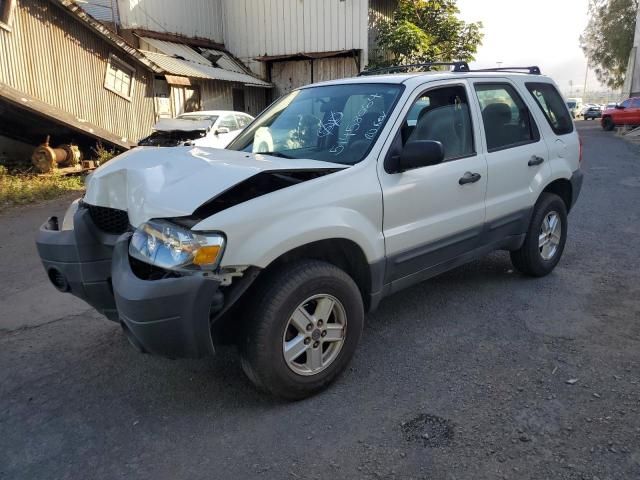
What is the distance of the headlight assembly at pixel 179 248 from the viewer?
2.55 meters

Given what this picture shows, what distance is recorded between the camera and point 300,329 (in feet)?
9.63

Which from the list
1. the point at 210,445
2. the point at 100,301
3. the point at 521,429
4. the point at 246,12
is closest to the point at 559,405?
the point at 521,429

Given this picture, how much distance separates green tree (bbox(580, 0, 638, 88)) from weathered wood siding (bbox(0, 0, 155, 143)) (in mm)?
38915

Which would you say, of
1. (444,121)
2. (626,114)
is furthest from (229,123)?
(626,114)

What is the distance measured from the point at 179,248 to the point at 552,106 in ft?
13.1

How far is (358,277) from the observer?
333cm

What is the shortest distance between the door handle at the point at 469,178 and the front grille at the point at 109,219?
2.34m

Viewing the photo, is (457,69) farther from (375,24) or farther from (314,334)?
(375,24)

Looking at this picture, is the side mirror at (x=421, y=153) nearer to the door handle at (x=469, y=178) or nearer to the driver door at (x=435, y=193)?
the driver door at (x=435, y=193)

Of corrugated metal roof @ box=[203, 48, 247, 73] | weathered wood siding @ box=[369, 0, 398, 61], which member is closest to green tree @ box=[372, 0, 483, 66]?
weathered wood siding @ box=[369, 0, 398, 61]

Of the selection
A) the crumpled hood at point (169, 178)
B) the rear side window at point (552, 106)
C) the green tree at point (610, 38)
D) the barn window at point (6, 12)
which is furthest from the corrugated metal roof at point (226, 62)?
the green tree at point (610, 38)

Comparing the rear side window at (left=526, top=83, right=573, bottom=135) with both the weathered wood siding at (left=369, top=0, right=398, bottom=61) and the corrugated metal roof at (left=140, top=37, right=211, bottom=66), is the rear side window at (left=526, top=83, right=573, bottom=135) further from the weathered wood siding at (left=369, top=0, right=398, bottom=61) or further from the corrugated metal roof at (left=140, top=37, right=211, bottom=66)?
the weathered wood siding at (left=369, top=0, right=398, bottom=61)

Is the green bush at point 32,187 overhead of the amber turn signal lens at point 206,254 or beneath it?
beneath

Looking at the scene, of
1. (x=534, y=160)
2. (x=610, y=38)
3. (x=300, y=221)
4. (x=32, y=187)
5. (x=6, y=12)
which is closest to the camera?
(x=300, y=221)
